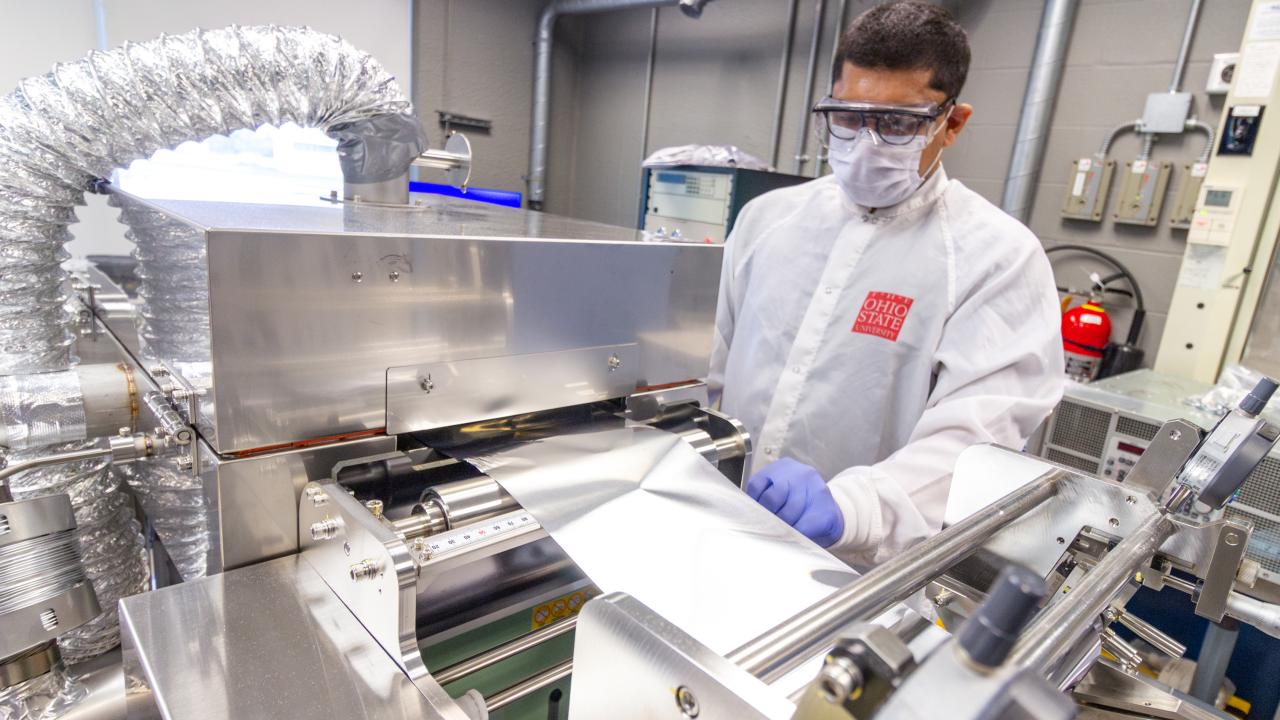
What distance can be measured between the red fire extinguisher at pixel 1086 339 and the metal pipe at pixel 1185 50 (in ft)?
2.40

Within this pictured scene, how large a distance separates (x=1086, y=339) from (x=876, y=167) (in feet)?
5.19

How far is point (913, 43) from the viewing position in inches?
41.3

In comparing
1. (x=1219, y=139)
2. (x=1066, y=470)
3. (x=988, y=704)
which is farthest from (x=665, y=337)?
(x=1219, y=139)

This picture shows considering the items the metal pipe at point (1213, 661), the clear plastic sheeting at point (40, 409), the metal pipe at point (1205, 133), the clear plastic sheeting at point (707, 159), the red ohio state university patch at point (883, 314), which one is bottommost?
the metal pipe at point (1213, 661)

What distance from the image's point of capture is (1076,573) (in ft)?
1.92

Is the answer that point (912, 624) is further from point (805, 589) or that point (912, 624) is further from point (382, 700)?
point (382, 700)

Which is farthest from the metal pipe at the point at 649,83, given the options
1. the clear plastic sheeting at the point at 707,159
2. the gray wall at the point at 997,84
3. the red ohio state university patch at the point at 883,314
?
the red ohio state university patch at the point at 883,314

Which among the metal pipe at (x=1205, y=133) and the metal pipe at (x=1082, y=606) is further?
the metal pipe at (x=1205, y=133)

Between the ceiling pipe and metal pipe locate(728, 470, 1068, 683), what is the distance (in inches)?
134

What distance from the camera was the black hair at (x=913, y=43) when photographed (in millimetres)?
1051

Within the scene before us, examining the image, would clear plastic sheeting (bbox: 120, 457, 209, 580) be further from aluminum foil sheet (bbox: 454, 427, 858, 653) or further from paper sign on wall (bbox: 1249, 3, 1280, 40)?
paper sign on wall (bbox: 1249, 3, 1280, 40)

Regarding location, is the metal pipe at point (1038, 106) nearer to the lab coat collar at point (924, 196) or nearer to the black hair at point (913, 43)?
the lab coat collar at point (924, 196)

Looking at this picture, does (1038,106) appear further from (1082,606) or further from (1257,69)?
(1082,606)

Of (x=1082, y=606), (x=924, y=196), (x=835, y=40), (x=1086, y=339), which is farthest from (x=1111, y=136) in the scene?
(x=1082, y=606)
